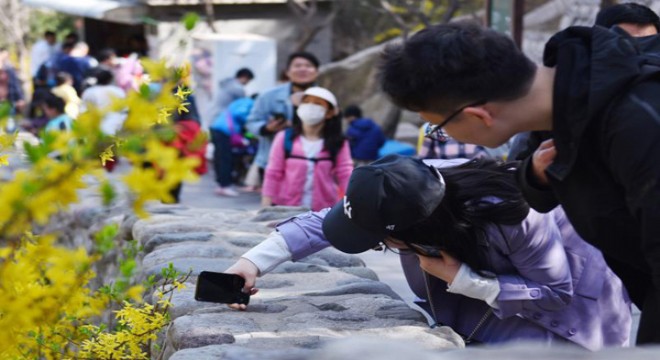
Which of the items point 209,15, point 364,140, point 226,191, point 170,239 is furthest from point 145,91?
point 209,15

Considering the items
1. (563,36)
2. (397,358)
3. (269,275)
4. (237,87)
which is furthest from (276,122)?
(397,358)

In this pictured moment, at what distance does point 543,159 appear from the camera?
7.57 ft

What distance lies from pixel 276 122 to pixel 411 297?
3.69m

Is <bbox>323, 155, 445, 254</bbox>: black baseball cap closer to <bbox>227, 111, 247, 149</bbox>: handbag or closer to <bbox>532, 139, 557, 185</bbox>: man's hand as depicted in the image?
<bbox>532, 139, 557, 185</bbox>: man's hand

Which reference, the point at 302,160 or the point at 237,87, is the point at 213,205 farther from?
the point at 302,160

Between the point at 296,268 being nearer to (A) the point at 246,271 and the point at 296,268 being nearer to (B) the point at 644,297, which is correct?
(A) the point at 246,271

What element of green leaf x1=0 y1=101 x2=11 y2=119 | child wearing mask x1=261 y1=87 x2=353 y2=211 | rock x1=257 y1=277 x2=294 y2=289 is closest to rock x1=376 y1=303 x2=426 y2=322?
rock x1=257 y1=277 x2=294 y2=289

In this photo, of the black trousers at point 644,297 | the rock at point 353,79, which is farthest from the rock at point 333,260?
the rock at point 353,79

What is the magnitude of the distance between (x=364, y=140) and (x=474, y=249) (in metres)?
7.41

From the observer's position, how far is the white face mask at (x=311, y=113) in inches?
258

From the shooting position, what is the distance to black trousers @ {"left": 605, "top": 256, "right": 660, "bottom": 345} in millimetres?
2244

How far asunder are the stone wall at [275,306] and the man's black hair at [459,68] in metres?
0.51

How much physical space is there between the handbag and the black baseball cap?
7978 millimetres

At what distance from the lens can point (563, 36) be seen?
7.22 feet
